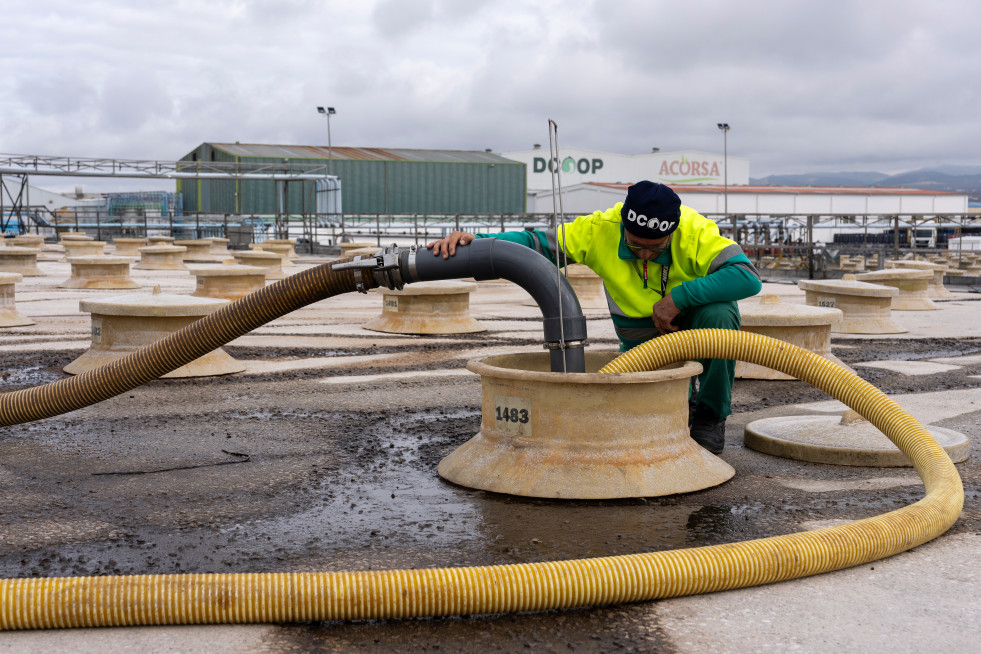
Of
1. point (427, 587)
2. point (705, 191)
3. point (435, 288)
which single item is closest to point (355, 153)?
point (705, 191)

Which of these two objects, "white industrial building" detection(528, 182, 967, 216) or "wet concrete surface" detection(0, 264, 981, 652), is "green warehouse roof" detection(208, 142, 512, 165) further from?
"wet concrete surface" detection(0, 264, 981, 652)

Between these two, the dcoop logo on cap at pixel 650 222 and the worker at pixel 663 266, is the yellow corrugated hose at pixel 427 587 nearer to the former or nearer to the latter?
the worker at pixel 663 266

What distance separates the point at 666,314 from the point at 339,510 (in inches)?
72.6

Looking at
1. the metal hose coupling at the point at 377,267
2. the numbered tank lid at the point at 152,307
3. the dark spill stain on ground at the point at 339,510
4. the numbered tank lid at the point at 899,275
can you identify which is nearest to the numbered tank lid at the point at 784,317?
the dark spill stain on ground at the point at 339,510

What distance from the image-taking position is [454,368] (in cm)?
841

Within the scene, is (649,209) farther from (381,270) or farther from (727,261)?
(381,270)

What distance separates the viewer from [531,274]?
186 inches

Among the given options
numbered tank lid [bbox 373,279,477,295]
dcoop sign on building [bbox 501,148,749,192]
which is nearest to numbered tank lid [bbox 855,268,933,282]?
numbered tank lid [bbox 373,279,477,295]

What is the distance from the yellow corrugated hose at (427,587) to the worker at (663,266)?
61.9 inches

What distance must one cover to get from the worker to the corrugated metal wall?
4687cm

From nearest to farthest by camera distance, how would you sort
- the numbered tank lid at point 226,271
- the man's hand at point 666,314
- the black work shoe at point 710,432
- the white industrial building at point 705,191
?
the man's hand at point 666,314
the black work shoe at point 710,432
the numbered tank lid at point 226,271
the white industrial building at point 705,191

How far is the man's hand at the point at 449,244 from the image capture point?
470 cm

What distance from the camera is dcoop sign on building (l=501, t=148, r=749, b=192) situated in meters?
74.9

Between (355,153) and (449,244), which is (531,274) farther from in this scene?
(355,153)
